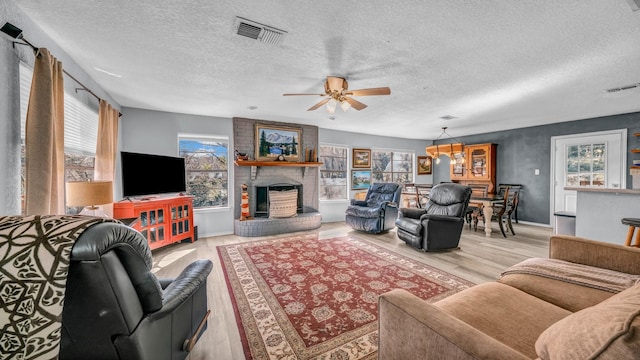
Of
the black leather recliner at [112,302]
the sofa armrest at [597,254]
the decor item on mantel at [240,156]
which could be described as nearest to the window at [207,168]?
the decor item on mantel at [240,156]

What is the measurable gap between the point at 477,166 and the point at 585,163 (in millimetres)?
1984

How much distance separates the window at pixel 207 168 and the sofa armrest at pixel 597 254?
4.87 meters

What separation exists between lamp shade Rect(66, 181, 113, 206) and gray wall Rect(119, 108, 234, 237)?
1.72 meters

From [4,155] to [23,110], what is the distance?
0.44 meters

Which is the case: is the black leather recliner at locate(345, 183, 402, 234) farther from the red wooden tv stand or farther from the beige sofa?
the red wooden tv stand

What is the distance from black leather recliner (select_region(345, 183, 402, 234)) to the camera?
463cm

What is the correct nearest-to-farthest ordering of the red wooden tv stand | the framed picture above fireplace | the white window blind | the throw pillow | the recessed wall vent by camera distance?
the white window blind
the recessed wall vent
the red wooden tv stand
the throw pillow
the framed picture above fireplace

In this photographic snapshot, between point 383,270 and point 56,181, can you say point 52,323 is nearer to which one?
point 56,181

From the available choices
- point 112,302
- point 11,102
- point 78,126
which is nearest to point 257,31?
point 11,102

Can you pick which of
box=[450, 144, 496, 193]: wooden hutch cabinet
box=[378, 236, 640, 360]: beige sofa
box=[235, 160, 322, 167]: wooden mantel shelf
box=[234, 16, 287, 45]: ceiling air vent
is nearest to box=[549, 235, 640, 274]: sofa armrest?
box=[378, 236, 640, 360]: beige sofa

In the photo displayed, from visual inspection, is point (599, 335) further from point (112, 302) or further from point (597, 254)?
point (597, 254)

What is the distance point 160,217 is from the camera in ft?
11.8

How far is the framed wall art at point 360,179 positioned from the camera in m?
6.50

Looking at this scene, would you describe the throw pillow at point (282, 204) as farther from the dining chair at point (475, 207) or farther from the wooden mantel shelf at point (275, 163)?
the dining chair at point (475, 207)
